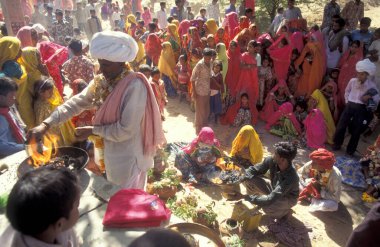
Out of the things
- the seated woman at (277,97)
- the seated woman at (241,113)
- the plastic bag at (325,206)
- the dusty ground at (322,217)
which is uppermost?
the seated woman at (277,97)

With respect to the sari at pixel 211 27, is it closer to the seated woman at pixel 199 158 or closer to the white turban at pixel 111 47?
the seated woman at pixel 199 158

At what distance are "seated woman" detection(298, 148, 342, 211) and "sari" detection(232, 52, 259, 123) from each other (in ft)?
9.21

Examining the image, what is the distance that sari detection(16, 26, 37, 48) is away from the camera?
293 inches

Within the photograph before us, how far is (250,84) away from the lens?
307 inches

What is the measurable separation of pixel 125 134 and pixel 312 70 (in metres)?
6.14

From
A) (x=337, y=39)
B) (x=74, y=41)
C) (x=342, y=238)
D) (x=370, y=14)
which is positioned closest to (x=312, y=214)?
(x=342, y=238)

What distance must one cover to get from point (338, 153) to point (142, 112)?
17.2 ft

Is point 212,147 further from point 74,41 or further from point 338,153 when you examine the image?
point 74,41

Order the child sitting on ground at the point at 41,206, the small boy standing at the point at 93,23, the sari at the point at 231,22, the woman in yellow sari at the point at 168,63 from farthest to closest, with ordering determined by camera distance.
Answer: the small boy standing at the point at 93,23
the sari at the point at 231,22
the woman in yellow sari at the point at 168,63
the child sitting on ground at the point at 41,206

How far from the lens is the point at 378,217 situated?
6.28ft

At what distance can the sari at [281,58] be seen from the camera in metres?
7.86

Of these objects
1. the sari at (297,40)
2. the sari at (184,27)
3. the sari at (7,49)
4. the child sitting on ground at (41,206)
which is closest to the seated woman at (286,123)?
the sari at (297,40)

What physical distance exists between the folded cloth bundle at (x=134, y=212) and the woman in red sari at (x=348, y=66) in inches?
249

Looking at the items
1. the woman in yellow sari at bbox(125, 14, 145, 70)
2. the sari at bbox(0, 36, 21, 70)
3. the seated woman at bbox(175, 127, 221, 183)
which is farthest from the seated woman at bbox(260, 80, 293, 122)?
the sari at bbox(0, 36, 21, 70)
